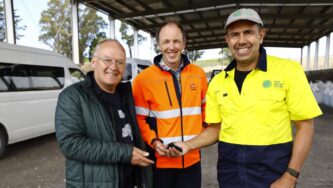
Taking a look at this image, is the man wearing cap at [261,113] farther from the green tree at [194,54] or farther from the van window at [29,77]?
the green tree at [194,54]

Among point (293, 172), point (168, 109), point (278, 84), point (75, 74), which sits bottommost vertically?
point (293, 172)

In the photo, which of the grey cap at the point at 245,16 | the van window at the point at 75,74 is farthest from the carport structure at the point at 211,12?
the grey cap at the point at 245,16

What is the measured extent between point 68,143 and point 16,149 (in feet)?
19.6

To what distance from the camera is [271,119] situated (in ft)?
5.42

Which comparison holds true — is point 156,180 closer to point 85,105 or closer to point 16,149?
point 85,105

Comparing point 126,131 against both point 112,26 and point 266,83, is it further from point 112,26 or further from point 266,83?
point 112,26

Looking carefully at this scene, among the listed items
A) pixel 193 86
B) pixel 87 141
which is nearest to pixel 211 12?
pixel 193 86

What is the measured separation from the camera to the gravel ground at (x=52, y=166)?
441 centimetres

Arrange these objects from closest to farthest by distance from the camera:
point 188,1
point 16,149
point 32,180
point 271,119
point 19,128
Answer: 1. point 271,119
2. point 32,180
3. point 19,128
4. point 16,149
5. point 188,1

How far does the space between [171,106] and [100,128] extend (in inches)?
27.9

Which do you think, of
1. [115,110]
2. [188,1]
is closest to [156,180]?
[115,110]

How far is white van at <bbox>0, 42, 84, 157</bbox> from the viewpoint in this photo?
579 cm

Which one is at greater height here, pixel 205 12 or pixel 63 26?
pixel 205 12

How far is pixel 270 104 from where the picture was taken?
1647mm
